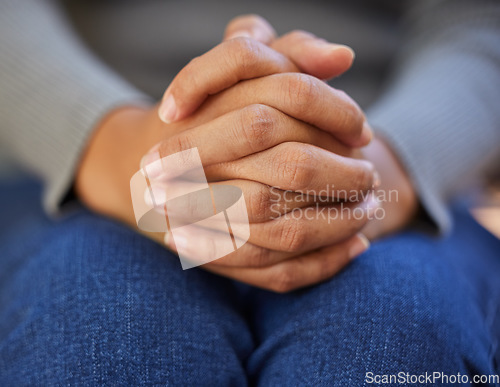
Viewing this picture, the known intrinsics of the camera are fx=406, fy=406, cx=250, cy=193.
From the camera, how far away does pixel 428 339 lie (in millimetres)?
396

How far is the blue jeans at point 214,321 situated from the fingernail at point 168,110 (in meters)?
0.15

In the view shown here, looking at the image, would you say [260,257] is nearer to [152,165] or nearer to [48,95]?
[152,165]

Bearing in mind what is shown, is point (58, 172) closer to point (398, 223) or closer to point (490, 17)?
point (398, 223)

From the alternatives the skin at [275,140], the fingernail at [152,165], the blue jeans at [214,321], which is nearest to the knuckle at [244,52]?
the skin at [275,140]

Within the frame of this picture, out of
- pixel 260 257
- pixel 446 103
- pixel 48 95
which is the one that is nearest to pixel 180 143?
pixel 260 257

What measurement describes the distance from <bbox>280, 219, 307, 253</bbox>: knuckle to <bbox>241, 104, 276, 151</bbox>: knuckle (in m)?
0.08

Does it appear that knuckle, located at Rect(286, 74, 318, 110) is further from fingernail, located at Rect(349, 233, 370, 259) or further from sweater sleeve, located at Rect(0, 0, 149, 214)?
sweater sleeve, located at Rect(0, 0, 149, 214)

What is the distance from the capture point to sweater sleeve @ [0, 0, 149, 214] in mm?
575

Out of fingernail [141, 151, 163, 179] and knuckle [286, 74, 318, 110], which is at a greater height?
knuckle [286, 74, 318, 110]

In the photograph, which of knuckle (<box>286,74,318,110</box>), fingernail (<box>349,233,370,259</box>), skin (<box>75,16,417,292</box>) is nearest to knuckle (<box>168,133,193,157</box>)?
skin (<box>75,16,417,292</box>)

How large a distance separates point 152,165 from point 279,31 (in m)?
0.48

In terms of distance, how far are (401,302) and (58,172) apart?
48 centimetres

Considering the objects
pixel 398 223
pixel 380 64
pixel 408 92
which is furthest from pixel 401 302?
pixel 380 64

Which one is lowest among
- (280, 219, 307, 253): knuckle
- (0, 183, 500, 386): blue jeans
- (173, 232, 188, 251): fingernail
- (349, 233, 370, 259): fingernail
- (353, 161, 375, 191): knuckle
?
(0, 183, 500, 386): blue jeans
